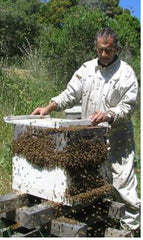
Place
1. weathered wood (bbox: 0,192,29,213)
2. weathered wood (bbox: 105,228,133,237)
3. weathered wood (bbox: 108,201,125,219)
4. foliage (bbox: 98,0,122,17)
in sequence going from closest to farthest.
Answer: weathered wood (bbox: 105,228,133,237)
weathered wood (bbox: 0,192,29,213)
weathered wood (bbox: 108,201,125,219)
foliage (bbox: 98,0,122,17)

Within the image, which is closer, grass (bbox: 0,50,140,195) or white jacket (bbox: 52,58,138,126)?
white jacket (bbox: 52,58,138,126)

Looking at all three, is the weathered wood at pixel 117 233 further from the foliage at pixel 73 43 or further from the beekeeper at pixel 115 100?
the foliage at pixel 73 43

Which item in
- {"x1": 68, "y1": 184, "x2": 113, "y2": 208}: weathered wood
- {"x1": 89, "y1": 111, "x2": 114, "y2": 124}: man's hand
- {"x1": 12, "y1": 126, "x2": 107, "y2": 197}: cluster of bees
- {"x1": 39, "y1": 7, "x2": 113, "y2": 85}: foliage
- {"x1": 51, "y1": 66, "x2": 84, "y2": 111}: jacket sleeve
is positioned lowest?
{"x1": 68, "y1": 184, "x2": 113, "y2": 208}: weathered wood

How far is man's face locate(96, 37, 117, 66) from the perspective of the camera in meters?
3.47

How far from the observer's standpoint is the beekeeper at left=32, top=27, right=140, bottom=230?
341cm

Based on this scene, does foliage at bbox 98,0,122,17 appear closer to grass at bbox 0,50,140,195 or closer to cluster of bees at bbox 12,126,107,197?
grass at bbox 0,50,140,195

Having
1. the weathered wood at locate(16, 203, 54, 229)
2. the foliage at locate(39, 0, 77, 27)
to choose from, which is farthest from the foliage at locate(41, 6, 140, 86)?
the foliage at locate(39, 0, 77, 27)

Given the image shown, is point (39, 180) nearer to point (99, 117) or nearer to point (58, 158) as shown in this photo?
point (58, 158)

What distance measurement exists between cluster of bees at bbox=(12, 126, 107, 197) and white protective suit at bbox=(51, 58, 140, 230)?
368mm

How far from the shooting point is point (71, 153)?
2912 millimetres

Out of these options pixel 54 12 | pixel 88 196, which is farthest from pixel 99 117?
pixel 54 12

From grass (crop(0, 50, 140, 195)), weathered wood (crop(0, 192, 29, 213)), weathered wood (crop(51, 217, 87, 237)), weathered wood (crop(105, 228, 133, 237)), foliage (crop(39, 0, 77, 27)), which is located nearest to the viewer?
weathered wood (crop(51, 217, 87, 237))

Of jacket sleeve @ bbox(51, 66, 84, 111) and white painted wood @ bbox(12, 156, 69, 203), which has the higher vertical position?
jacket sleeve @ bbox(51, 66, 84, 111)

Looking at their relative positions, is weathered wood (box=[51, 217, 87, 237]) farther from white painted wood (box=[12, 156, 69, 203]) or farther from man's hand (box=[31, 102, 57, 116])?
man's hand (box=[31, 102, 57, 116])
